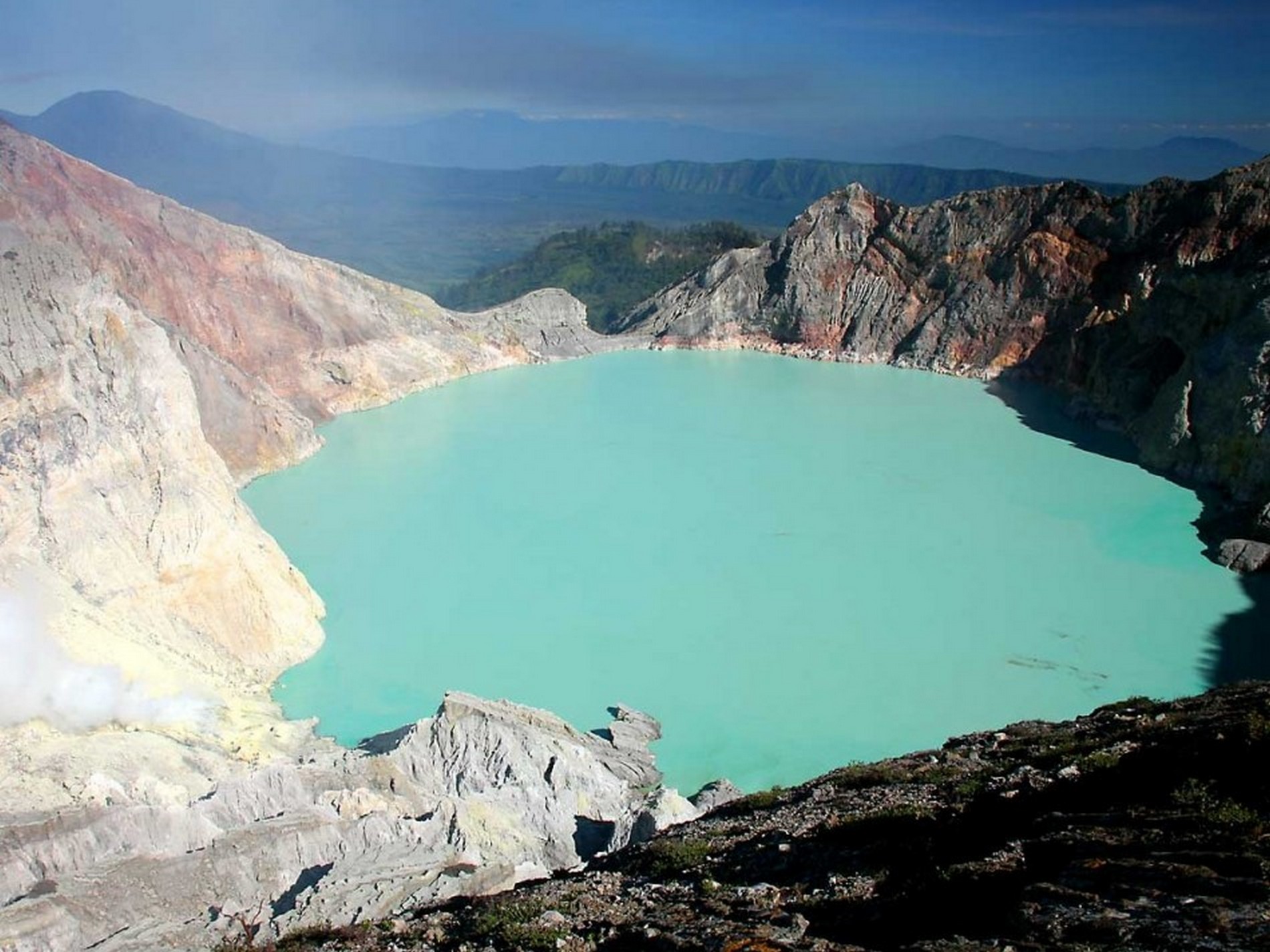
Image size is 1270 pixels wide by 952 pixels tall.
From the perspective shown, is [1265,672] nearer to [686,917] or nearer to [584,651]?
[584,651]

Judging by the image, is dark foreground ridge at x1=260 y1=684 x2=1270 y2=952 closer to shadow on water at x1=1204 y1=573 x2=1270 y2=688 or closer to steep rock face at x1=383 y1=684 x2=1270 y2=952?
steep rock face at x1=383 y1=684 x2=1270 y2=952

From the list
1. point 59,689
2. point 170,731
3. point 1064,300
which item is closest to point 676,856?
point 170,731

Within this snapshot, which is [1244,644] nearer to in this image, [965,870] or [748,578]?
[748,578]

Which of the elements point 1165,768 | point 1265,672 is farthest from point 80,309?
point 1265,672

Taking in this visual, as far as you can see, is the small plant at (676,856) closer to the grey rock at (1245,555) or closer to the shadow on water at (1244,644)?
the shadow on water at (1244,644)

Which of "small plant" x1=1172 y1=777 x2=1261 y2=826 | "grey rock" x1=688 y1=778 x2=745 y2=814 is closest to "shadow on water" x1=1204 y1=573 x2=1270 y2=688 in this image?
"grey rock" x1=688 y1=778 x2=745 y2=814

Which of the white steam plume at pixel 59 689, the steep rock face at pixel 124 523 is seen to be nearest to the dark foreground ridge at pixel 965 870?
the white steam plume at pixel 59 689
